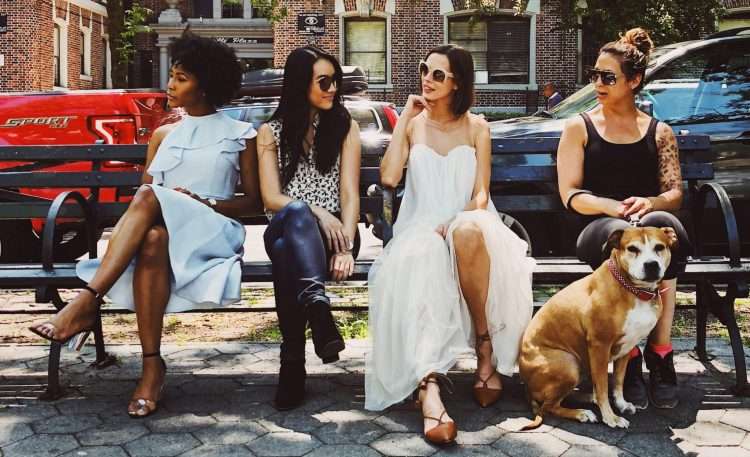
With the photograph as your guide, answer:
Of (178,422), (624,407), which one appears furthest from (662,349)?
(178,422)

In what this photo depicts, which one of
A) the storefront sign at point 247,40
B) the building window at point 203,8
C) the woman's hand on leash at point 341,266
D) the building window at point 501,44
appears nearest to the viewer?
the woman's hand on leash at point 341,266

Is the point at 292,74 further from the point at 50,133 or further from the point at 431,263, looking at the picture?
the point at 50,133

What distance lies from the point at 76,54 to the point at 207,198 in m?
27.8

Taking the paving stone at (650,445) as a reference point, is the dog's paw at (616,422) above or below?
above

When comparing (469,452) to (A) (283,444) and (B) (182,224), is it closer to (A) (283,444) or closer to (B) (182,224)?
(A) (283,444)

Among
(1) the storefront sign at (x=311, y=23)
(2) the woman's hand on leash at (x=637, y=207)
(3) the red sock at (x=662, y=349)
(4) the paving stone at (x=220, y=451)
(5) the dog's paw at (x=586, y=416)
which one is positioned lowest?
(4) the paving stone at (x=220, y=451)

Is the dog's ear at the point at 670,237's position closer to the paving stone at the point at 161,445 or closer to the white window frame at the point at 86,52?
the paving stone at the point at 161,445

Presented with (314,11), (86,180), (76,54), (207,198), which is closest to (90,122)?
(86,180)

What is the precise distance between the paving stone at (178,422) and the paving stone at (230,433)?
0.18 ft

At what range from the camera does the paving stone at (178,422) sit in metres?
3.55

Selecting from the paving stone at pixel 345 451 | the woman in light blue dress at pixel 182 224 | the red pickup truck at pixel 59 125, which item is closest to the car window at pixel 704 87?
the woman in light blue dress at pixel 182 224

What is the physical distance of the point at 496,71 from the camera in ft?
81.2

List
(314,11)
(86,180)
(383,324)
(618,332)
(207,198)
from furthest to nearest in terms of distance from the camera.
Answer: (314,11), (86,180), (207,198), (383,324), (618,332)

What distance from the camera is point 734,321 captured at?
4.16m
